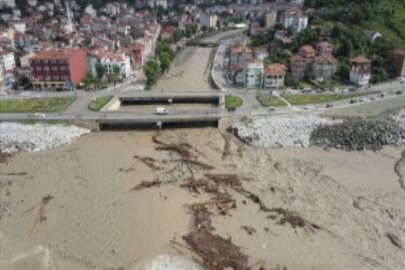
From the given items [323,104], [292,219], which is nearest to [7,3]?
[323,104]

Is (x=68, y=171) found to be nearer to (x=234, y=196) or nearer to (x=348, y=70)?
(x=234, y=196)

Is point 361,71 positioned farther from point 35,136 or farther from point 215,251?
point 35,136

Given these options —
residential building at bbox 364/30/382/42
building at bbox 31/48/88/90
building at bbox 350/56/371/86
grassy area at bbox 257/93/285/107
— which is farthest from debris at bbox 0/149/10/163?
residential building at bbox 364/30/382/42

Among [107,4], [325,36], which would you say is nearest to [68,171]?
[325,36]

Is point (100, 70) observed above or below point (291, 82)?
above

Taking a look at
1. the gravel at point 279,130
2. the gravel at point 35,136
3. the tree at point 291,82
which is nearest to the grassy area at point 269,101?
the gravel at point 279,130

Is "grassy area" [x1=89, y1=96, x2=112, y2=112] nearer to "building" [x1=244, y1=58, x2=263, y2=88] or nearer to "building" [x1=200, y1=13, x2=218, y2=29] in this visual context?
"building" [x1=244, y1=58, x2=263, y2=88]
